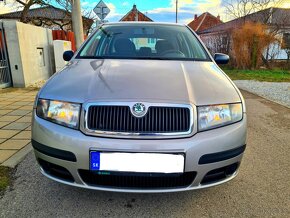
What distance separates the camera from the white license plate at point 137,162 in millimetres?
1884

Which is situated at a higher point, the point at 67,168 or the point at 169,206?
the point at 67,168

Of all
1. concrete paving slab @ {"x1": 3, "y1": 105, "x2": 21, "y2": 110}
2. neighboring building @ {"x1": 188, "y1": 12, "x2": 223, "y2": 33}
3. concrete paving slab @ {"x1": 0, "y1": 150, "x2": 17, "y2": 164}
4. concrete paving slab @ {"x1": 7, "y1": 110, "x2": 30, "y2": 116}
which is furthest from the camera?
neighboring building @ {"x1": 188, "y1": 12, "x2": 223, "y2": 33}

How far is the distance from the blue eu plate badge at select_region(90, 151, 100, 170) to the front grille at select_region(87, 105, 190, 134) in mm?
169

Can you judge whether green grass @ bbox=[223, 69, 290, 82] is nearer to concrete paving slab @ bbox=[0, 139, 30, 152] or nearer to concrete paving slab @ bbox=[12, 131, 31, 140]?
concrete paving slab @ bbox=[12, 131, 31, 140]

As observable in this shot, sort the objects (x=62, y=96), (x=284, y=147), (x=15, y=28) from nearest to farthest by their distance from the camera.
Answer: (x=62, y=96) < (x=284, y=147) < (x=15, y=28)

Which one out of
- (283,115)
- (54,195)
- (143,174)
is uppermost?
(143,174)

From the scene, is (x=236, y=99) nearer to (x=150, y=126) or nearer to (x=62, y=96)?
(x=150, y=126)

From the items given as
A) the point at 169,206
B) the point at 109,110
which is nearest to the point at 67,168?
the point at 109,110

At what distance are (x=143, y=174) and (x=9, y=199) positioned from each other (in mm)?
1266

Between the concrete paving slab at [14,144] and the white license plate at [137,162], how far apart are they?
1957 millimetres

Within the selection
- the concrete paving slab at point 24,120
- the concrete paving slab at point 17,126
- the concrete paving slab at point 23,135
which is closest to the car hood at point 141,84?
the concrete paving slab at point 23,135

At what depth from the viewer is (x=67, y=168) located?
78.4 inches

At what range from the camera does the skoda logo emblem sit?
75.7 inches

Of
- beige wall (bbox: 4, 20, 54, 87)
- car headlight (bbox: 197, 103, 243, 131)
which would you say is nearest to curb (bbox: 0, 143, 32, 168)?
car headlight (bbox: 197, 103, 243, 131)
